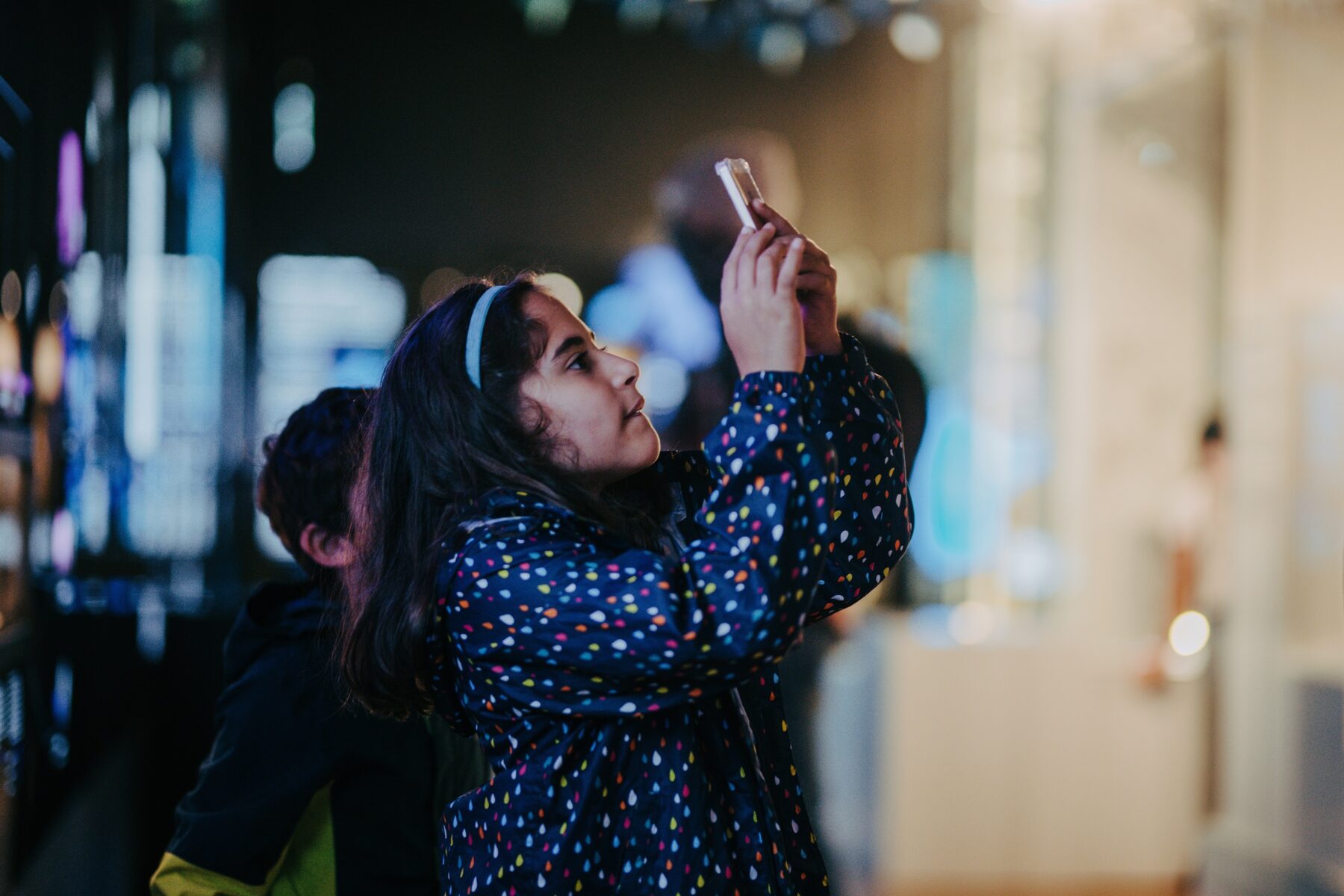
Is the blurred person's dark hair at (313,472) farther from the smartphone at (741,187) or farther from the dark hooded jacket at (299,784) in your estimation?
the smartphone at (741,187)

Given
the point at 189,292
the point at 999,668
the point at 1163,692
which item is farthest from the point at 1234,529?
the point at 189,292

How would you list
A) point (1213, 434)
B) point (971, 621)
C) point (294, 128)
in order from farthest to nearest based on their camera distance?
point (294, 128), point (971, 621), point (1213, 434)

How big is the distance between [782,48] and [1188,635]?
3454mm

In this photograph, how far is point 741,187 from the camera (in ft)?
3.32

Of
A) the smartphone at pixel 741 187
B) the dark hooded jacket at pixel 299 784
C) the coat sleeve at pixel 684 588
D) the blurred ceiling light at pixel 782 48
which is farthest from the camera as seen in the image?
the blurred ceiling light at pixel 782 48

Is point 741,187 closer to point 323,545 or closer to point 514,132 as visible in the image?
point 323,545

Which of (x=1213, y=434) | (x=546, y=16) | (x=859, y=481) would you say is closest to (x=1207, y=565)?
(x=1213, y=434)

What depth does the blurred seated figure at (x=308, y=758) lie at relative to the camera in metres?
1.17

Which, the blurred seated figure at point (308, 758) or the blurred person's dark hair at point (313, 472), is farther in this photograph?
the blurred person's dark hair at point (313, 472)

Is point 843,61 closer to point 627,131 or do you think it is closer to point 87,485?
point 627,131

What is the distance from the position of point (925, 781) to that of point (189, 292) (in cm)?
304

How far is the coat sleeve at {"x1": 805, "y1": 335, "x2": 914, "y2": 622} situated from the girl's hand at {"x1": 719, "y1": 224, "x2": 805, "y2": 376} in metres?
0.13

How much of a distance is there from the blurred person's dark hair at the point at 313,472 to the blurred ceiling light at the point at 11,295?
384 mm

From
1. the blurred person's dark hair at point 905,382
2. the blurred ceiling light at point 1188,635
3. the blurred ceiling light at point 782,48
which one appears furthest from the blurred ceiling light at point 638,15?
the blurred person's dark hair at point 905,382
